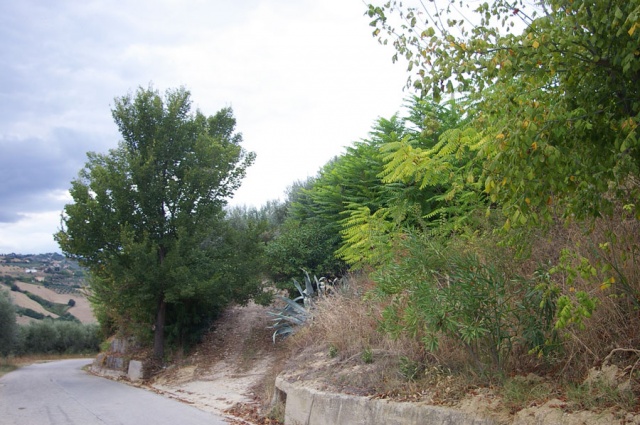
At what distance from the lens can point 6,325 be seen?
3841cm

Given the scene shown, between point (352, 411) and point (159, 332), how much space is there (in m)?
13.0

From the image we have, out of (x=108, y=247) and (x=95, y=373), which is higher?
(x=108, y=247)

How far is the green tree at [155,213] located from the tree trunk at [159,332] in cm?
3

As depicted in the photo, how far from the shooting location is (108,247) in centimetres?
1762

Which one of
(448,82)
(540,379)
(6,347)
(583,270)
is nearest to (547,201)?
(583,270)

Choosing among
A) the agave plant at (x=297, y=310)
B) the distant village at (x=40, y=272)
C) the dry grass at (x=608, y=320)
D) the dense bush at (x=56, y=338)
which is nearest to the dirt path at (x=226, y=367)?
the agave plant at (x=297, y=310)

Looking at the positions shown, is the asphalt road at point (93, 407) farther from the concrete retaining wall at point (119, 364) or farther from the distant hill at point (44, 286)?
the distant hill at point (44, 286)

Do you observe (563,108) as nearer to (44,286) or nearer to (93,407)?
(93,407)

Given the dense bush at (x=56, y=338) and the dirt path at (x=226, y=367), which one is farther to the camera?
the dense bush at (x=56, y=338)

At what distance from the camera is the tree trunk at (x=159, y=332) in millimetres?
18500

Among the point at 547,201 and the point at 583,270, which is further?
the point at 547,201

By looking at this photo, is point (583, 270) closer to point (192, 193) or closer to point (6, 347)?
point (192, 193)

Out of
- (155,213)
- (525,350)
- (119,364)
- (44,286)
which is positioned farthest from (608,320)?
(44,286)

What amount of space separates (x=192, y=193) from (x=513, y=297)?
13364mm
